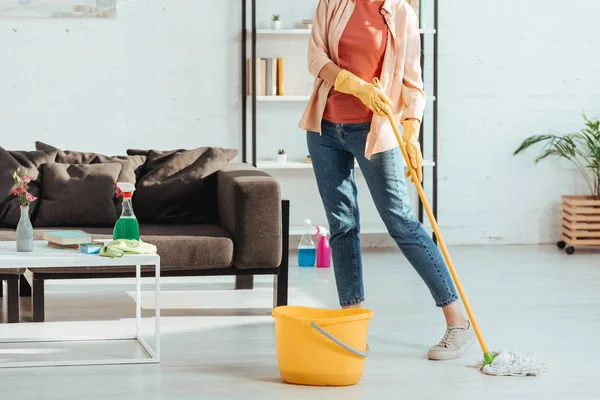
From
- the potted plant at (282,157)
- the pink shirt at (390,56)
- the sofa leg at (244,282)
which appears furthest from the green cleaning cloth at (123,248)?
the potted plant at (282,157)

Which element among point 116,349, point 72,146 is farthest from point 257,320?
point 72,146

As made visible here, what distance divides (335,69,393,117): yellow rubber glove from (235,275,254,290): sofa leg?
167 cm

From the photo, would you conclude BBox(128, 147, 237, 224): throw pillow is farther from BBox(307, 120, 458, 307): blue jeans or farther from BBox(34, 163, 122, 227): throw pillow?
BBox(307, 120, 458, 307): blue jeans

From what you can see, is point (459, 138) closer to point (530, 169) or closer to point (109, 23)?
point (530, 169)

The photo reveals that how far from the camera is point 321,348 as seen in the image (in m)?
3.03

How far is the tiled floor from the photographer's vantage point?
120 inches

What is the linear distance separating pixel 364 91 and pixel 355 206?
0.47 metres

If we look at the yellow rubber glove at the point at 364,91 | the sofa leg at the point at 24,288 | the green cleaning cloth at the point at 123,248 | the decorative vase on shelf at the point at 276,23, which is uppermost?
the decorative vase on shelf at the point at 276,23

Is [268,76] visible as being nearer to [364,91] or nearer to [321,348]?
[364,91]

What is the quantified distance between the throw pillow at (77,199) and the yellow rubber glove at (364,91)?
4.92 ft

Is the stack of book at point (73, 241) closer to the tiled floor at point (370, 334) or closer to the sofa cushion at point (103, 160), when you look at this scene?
the tiled floor at point (370, 334)

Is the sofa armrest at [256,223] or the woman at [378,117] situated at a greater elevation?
the woman at [378,117]

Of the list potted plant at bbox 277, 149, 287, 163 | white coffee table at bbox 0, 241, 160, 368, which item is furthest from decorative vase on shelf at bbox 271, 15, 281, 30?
white coffee table at bbox 0, 241, 160, 368

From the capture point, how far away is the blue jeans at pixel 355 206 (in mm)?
3422
